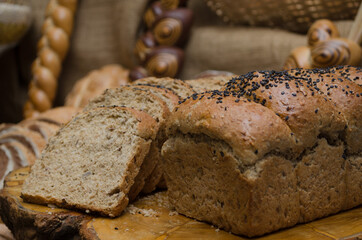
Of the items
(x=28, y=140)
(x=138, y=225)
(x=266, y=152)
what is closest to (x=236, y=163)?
(x=266, y=152)

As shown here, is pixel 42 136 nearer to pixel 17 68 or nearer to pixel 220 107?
pixel 220 107

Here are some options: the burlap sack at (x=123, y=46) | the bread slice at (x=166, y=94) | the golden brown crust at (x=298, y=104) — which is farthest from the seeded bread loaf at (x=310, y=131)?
the burlap sack at (x=123, y=46)

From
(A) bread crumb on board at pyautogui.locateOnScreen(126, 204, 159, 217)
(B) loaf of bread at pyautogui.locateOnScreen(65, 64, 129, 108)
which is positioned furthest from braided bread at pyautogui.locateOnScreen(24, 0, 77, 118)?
(A) bread crumb on board at pyautogui.locateOnScreen(126, 204, 159, 217)

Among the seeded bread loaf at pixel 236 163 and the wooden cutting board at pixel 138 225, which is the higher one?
the seeded bread loaf at pixel 236 163

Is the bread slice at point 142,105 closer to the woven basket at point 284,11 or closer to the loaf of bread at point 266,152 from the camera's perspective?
the loaf of bread at point 266,152

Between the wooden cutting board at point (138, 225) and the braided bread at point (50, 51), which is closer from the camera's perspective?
the wooden cutting board at point (138, 225)

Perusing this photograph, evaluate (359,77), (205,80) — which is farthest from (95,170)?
(359,77)

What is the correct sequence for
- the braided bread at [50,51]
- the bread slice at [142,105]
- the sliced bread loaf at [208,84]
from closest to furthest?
the bread slice at [142,105], the sliced bread loaf at [208,84], the braided bread at [50,51]
